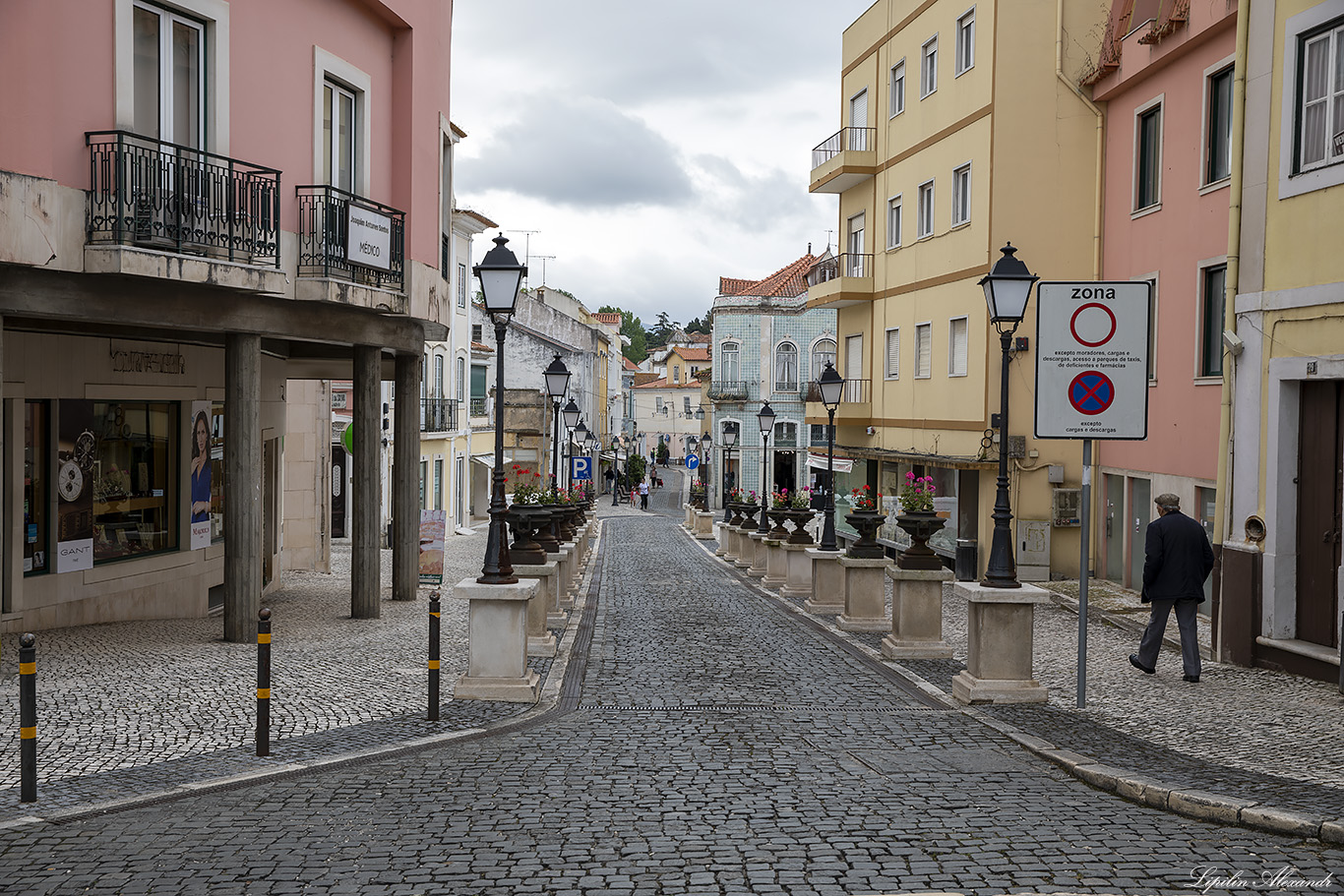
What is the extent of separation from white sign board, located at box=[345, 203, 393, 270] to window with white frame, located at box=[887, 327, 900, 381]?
15.4 metres

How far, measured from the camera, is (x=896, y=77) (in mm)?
27219

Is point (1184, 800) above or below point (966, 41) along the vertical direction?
below

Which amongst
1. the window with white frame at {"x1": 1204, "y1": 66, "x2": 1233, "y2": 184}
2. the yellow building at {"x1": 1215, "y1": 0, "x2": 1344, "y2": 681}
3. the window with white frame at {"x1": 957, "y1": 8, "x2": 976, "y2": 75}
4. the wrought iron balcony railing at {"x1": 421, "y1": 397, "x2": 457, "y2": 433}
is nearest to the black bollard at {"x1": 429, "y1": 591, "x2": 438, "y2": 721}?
the yellow building at {"x1": 1215, "y1": 0, "x2": 1344, "y2": 681}

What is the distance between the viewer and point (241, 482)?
12602mm

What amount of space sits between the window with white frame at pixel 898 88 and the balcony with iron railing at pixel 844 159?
1080 mm

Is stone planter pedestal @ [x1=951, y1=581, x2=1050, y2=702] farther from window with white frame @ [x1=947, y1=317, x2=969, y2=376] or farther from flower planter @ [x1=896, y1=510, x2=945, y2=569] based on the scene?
window with white frame @ [x1=947, y1=317, x2=969, y2=376]

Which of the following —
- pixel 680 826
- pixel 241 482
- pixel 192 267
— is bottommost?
pixel 680 826

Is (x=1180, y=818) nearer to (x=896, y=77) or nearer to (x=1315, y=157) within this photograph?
(x=1315, y=157)

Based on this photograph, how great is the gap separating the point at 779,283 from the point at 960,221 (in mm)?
36345

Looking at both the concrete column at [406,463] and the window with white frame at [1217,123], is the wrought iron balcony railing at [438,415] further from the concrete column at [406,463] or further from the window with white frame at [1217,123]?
the window with white frame at [1217,123]

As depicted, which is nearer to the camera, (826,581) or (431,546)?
(826,581)

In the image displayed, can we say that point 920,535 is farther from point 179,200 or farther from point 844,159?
point 844,159

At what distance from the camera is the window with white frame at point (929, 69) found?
25.0 metres

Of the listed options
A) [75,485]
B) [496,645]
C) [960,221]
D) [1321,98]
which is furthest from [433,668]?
[960,221]
